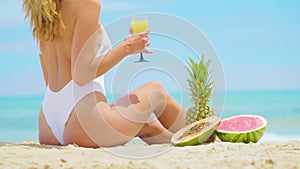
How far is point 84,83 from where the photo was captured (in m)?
4.45

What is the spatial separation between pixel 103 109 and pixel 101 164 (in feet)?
3.63

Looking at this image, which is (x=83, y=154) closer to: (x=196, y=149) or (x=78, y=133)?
(x=78, y=133)

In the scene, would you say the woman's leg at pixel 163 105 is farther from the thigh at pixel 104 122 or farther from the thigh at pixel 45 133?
the thigh at pixel 45 133

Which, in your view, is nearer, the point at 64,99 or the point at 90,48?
the point at 90,48

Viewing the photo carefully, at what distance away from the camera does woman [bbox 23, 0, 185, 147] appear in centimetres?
440

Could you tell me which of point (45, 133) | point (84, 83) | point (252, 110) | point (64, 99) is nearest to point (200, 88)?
point (84, 83)

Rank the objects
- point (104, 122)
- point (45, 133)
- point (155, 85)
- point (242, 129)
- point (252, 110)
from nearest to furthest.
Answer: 1. point (104, 122)
2. point (155, 85)
3. point (45, 133)
4. point (242, 129)
5. point (252, 110)

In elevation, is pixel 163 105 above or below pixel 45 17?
below

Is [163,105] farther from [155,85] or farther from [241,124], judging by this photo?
[241,124]

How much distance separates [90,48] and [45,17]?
495 millimetres

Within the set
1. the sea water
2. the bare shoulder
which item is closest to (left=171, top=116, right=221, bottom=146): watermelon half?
the bare shoulder

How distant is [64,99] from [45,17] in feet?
2.43

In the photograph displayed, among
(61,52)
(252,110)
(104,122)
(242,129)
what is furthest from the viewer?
(252,110)

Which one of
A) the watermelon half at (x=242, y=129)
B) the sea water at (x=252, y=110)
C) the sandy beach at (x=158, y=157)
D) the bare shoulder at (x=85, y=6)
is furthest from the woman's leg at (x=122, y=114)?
the sea water at (x=252, y=110)
